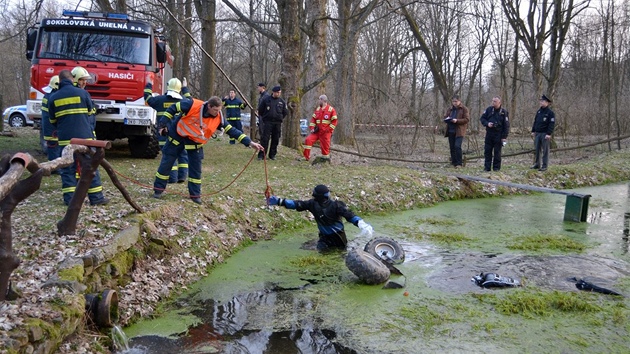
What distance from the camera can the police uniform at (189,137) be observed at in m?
9.07

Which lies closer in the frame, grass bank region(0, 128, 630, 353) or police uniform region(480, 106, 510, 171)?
grass bank region(0, 128, 630, 353)

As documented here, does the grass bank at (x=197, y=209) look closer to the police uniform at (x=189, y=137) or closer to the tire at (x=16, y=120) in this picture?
the police uniform at (x=189, y=137)

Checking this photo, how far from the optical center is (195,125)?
9.09 meters

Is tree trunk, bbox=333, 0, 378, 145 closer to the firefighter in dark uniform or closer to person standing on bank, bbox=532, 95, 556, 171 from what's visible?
the firefighter in dark uniform

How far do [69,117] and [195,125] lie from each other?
5.87 ft

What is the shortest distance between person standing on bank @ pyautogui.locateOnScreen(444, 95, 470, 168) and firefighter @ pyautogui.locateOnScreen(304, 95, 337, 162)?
3.18 metres

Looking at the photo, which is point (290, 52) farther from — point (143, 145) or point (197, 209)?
point (197, 209)

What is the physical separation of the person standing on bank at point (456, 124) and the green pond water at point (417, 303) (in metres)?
6.45

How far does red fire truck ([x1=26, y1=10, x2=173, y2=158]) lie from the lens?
12812mm

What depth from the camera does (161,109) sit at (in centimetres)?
1175

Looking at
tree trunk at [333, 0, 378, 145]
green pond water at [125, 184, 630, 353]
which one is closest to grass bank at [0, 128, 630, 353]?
green pond water at [125, 184, 630, 353]

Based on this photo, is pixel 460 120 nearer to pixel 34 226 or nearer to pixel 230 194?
pixel 230 194

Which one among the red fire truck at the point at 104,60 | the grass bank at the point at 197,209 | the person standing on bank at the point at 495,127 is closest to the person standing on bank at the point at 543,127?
the grass bank at the point at 197,209

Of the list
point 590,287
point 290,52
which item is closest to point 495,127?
point 290,52
